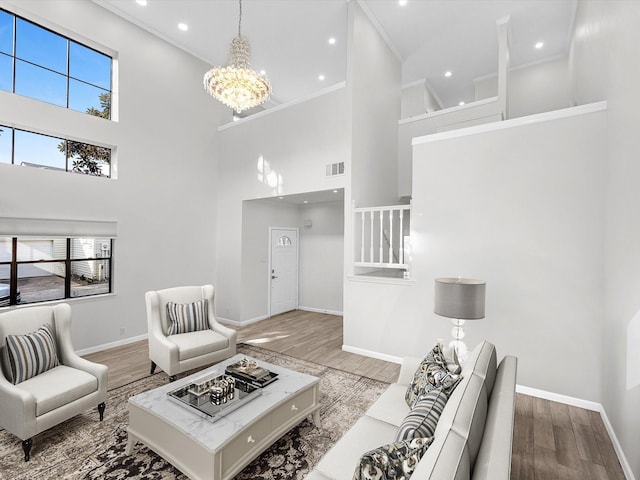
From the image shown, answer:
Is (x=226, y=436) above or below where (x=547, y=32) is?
below

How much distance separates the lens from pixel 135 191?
5.19 m

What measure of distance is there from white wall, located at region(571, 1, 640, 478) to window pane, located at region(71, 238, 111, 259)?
622 centimetres

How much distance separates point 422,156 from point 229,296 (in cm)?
449

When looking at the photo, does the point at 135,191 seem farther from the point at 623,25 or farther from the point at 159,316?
the point at 623,25

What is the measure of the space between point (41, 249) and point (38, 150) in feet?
4.47

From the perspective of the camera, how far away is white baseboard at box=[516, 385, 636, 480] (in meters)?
2.26

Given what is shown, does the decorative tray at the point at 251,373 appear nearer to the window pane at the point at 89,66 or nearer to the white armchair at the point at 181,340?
the white armchair at the point at 181,340

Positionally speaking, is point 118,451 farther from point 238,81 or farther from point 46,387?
point 238,81

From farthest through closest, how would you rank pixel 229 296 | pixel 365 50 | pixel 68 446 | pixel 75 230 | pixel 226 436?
pixel 229 296 → pixel 365 50 → pixel 75 230 → pixel 68 446 → pixel 226 436

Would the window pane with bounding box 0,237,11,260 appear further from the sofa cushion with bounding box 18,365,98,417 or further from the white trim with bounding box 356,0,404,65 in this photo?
the white trim with bounding box 356,0,404,65

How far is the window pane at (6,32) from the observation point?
403 cm

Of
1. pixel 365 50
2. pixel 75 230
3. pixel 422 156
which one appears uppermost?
pixel 365 50

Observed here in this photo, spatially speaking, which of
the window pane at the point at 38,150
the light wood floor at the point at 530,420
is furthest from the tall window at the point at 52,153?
the light wood floor at the point at 530,420

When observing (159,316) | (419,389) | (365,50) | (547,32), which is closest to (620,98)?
(419,389)
